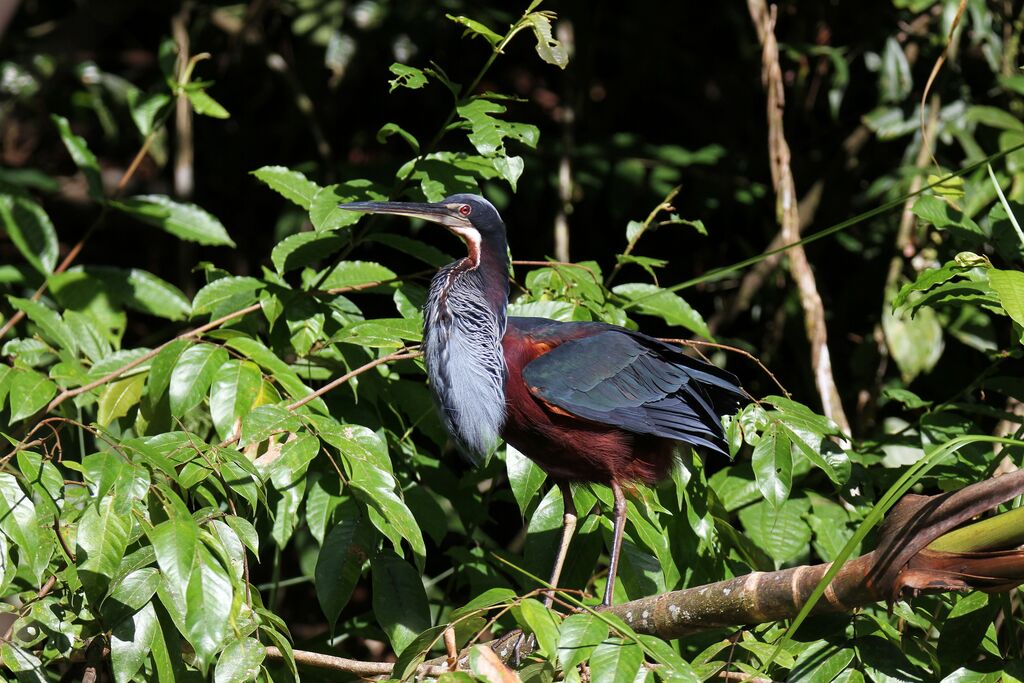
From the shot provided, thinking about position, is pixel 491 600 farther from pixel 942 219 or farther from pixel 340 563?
pixel 942 219

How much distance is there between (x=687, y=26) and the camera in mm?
5707

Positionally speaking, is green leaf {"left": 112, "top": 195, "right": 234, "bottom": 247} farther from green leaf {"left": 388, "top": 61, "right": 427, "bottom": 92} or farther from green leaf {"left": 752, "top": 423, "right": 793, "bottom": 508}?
green leaf {"left": 752, "top": 423, "right": 793, "bottom": 508}

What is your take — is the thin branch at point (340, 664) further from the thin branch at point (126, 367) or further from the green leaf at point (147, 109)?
the green leaf at point (147, 109)

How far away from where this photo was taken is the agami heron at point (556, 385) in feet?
9.64

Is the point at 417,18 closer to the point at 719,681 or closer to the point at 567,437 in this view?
the point at 567,437

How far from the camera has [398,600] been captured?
9.20 ft

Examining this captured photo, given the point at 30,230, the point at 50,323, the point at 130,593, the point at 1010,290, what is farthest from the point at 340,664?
the point at 30,230

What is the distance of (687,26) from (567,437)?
3412mm

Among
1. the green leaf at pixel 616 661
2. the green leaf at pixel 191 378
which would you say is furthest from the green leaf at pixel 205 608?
the green leaf at pixel 191 378

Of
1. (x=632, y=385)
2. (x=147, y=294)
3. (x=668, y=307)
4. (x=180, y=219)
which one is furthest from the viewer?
(x=180, y=219)

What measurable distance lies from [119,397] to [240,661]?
47.5 inches

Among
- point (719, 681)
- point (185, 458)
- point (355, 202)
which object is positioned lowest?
point (719, 681)

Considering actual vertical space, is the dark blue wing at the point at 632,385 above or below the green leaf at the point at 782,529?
above

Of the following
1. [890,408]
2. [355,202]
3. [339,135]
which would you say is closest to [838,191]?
[890,408]
